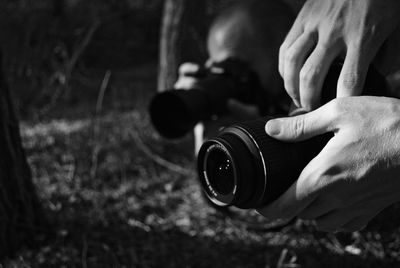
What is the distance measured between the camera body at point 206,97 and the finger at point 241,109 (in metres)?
0.03

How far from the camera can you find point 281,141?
117cm

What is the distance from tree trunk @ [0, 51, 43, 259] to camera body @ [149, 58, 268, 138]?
542 millimetres

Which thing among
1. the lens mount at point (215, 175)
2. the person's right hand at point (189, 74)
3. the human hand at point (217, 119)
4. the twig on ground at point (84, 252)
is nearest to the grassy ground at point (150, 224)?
the twig on ground at point (84, 252)

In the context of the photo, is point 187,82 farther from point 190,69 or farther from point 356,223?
point 356,223

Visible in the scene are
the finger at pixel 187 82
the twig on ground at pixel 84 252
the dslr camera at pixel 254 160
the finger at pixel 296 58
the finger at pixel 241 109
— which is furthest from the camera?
the finger at pixel 241 109

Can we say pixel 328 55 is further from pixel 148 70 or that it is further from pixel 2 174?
pixel 148 70

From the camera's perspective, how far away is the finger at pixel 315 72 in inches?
47.7

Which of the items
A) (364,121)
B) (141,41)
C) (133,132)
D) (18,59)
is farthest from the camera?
(141,41)

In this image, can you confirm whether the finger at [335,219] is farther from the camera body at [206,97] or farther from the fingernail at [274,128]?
the camera body at [206,97]

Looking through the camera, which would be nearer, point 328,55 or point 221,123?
point 328,55

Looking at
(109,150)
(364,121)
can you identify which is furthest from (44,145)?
(364,121)

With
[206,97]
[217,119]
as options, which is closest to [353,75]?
[206,97]

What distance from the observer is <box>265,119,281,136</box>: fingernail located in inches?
45.3

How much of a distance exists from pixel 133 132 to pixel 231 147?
8.30 feet
